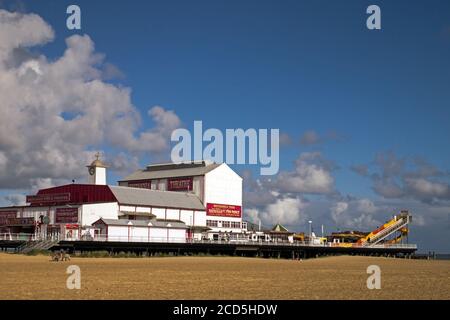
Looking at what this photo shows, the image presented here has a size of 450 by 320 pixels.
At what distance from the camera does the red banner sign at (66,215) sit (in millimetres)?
78062

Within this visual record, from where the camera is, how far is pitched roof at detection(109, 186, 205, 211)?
83.6m

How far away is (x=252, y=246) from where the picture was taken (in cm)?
8194

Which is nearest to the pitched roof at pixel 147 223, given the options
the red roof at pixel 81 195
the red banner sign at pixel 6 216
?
the red roof at pixel 81 195

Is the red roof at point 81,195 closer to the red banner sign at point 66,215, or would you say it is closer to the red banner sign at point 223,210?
the red banner sign at point 66,215

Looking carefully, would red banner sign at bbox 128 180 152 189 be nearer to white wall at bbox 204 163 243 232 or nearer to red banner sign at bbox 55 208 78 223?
white wall at bbox 204 163 243 232

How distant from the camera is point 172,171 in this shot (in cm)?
10375

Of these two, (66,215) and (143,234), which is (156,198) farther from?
(66,215)

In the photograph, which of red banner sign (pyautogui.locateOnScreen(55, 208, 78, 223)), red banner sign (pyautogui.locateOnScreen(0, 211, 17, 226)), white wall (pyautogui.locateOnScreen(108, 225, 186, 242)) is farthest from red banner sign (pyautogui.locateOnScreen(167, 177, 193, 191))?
red banner sign (pyautogui.locateOnScreen(0, 211, 17, 226))

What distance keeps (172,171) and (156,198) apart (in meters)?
16.0

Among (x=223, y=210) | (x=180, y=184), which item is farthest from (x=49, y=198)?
(x=223, y=210)

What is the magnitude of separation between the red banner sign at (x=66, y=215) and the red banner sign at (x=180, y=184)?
2325 cm
